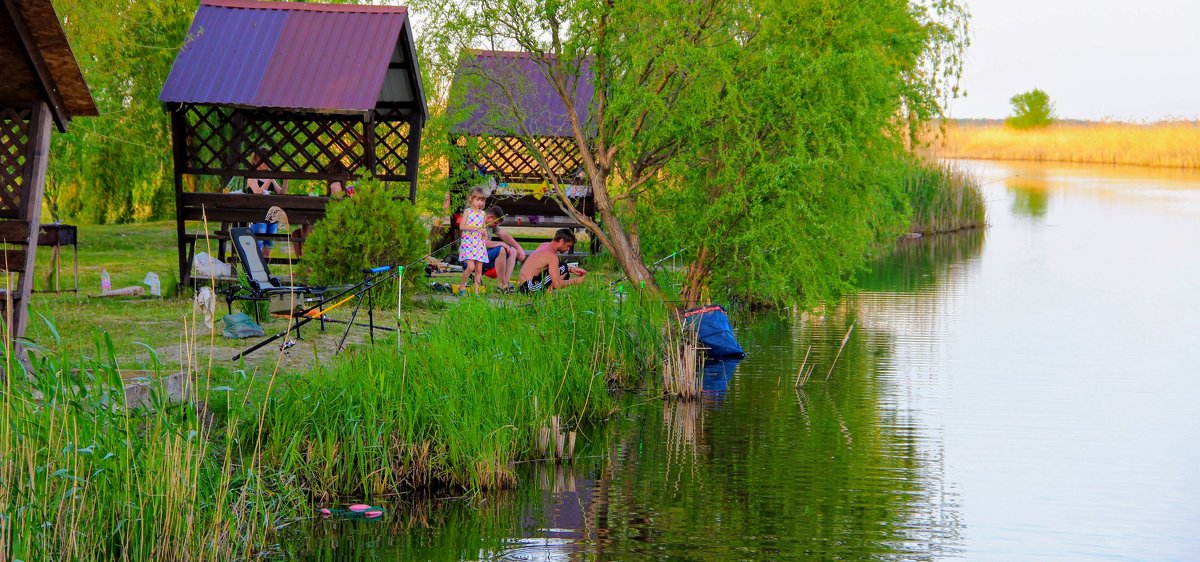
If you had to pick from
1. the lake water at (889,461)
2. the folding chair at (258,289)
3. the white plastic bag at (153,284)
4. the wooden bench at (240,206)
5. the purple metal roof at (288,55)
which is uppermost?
the purple metal roof at (288,55)

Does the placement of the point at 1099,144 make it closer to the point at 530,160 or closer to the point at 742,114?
the point at 530,160

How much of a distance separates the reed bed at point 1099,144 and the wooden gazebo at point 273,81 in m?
48.6

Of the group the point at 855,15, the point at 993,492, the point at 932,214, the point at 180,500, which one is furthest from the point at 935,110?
the point at 932,214

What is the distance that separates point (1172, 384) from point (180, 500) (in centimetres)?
1005

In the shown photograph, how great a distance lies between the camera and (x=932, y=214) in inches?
1238

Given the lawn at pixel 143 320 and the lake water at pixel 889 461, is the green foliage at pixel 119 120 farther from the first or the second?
the lake water at pixel 889 461

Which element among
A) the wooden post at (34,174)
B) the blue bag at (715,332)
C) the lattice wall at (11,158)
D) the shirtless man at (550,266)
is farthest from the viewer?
the shirtless man at (550,266)

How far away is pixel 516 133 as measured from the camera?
15711mm

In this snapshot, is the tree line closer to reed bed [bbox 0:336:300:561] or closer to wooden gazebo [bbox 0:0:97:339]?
wooden gazebo [bbox 0:0:97:339]

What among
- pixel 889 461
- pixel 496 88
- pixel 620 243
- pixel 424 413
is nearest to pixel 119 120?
pixel 496 88

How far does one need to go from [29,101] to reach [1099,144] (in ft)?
223

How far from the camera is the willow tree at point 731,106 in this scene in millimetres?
13047

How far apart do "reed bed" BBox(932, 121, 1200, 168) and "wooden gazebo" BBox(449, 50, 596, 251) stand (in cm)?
4296

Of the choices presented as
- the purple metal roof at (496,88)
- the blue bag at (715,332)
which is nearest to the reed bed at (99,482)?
the blue bag at (715,332)
